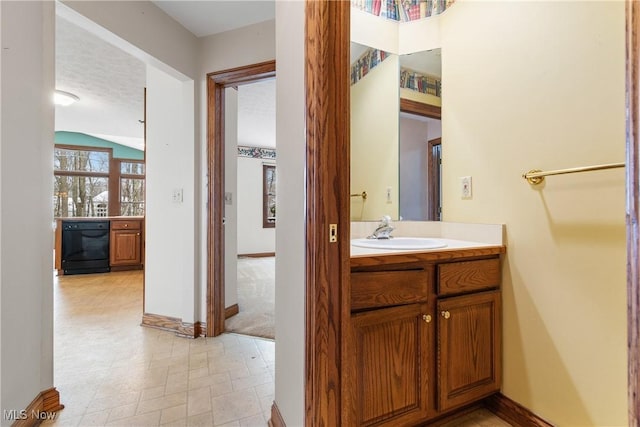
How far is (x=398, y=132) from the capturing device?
1797 mm

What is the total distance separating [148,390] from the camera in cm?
156

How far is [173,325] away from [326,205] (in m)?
2.10

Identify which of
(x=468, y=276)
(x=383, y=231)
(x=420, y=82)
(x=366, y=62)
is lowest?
(x=468, y=276)

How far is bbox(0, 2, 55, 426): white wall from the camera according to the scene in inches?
44.9

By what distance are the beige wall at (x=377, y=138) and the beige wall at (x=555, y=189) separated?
40 cm

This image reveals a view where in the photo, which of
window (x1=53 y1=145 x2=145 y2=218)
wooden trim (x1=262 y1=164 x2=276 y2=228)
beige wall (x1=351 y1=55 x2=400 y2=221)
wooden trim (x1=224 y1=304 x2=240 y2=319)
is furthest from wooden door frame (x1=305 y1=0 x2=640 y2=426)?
window (x1=53 y1=145 x2=145 y2=218)

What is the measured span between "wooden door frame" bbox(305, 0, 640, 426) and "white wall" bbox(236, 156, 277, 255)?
5.42 metres

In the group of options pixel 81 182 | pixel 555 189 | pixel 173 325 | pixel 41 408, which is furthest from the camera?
pixel 81 182

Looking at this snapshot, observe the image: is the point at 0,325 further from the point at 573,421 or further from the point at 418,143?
the point at 573,421

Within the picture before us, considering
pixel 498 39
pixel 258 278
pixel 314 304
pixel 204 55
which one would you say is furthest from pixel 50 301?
pixel 258 278

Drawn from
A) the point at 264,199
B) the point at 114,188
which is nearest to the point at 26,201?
the point at 264,199

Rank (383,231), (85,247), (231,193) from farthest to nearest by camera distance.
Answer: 1. (85,247)
2. (231,193)
3. (383,231)

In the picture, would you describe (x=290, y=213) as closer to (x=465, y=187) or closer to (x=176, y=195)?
(x=465, y=187)

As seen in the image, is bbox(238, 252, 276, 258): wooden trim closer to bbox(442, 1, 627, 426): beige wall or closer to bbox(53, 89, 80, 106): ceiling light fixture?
bbox(53, 89, 80, 106): ceiling light fixture
